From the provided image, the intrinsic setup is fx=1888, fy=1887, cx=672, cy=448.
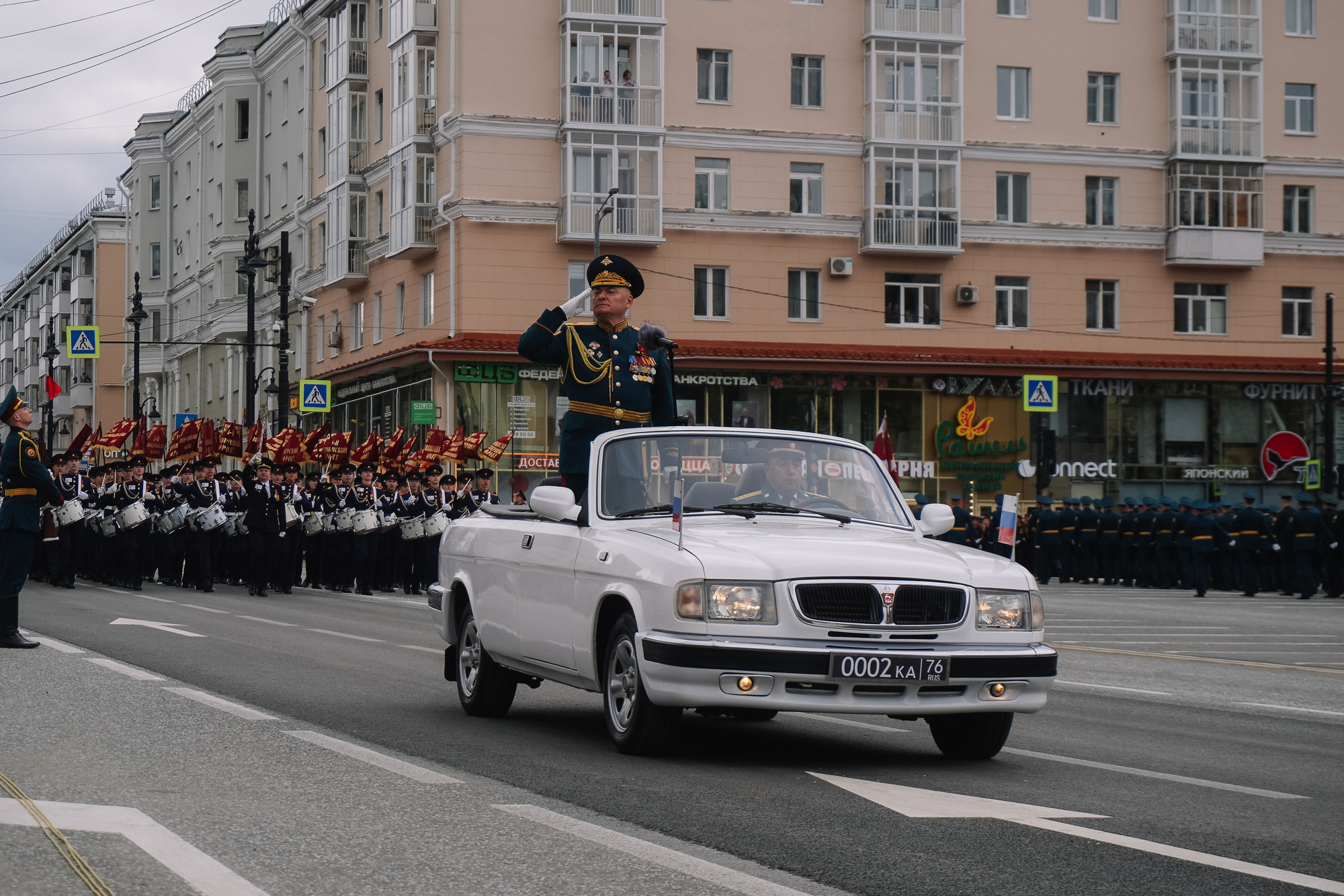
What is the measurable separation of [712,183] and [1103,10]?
12.5 meters

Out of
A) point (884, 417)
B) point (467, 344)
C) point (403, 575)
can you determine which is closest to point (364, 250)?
point (467, 344)

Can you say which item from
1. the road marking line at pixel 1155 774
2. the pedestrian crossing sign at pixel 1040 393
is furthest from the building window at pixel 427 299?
the road marking line at pixel 1155 774

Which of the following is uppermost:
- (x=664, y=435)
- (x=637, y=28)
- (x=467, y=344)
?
(x=637, y=28)

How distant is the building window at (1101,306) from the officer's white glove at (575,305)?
4380 cm

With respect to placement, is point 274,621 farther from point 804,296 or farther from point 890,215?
point 890,215

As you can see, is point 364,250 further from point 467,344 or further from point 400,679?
point 400,679

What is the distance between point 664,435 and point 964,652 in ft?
7.08

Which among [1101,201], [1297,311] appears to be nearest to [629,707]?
[1101,201]

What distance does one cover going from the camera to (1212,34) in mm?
52938

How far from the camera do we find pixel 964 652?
7.99 meters

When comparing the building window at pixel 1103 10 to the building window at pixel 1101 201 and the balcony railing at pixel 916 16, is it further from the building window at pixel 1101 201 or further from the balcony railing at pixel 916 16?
the building window at pixel 1101 201

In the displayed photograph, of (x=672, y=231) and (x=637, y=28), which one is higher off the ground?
(x=637, y=28)

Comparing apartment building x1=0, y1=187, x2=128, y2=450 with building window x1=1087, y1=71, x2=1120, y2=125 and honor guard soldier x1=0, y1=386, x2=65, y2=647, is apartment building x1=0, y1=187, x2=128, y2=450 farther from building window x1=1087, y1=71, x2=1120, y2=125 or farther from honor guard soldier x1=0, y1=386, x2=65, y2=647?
honor guard soldier x1=0, y1=386, x2=65, y2=647

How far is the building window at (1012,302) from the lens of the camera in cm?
5212
